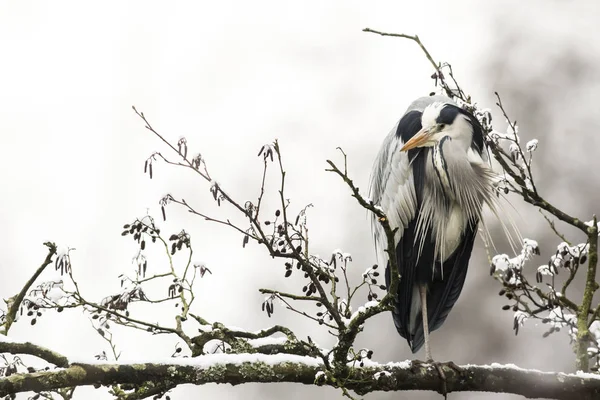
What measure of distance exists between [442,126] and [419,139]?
13cm

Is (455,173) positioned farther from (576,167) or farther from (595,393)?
(576,167)

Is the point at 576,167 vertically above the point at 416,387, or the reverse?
the point at 576,167

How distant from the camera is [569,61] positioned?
32.2ft

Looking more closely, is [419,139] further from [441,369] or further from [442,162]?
[441,369]

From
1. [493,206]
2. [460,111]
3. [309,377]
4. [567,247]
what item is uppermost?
[460,111]

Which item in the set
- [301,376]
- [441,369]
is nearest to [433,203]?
[441,369]

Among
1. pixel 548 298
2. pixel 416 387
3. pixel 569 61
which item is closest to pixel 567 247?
pixel 548 298

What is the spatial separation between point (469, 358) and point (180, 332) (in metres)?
4.74

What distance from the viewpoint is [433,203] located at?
376 centimetres

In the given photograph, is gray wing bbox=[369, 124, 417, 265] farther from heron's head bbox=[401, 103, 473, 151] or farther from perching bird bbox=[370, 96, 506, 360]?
heron's head bbox=[401, 103, 473, 151]

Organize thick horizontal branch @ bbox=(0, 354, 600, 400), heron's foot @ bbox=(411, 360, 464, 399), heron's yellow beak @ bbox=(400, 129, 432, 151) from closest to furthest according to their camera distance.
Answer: thick horizontal branch @ bbox=(0, 354, 600, 400) → heron's foot @ bbox=(411, 360, 464, 399) → heron's yellow beak @ bbox=(400, 129, 432, 151)

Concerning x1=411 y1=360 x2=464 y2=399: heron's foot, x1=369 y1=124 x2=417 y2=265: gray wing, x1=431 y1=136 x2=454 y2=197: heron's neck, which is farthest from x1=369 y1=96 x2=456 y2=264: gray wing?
x1=411 y1=360 x2=464 y2=399: heron's foot

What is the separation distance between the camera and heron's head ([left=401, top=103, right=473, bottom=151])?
361cm

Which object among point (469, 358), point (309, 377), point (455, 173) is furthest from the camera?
point (469, 358)
